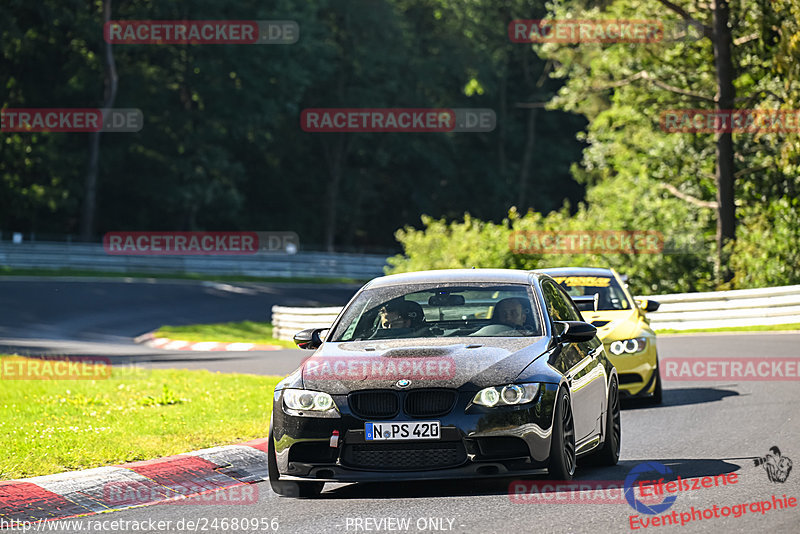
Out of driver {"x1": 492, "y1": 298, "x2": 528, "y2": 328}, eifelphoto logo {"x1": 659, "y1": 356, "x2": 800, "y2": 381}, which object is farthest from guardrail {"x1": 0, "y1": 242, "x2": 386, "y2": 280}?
driver {"x1": 492, "y1": 298, "x2": 528, "y2": 328}

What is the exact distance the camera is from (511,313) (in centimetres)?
924

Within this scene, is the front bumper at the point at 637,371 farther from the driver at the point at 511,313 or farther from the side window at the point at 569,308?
the driver at the point at 511,313

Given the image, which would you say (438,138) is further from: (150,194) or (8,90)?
(8,90)

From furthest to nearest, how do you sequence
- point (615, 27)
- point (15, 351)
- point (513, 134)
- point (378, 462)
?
point (513, 134)
point (615, 27)
point (15, 351)
point (378, 462)

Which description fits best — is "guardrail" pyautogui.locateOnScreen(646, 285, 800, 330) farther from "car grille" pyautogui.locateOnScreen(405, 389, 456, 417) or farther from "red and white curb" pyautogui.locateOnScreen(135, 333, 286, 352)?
"car grille" pyautogui.locateOnScreen(405, 389, 456, 417)

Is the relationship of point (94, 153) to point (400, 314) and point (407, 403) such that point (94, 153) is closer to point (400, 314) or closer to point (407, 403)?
point (400, 314)

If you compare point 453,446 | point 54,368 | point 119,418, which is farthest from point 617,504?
point 54,368

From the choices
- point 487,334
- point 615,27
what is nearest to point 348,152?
point 615,27

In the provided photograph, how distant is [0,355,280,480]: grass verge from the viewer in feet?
32.4

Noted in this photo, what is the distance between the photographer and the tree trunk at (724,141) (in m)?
34.0

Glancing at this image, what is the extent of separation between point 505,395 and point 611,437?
197 centimetres

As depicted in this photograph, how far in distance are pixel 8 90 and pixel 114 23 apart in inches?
244

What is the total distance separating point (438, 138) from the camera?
7775 centimetres

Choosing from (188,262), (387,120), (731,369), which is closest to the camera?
(731,369)
